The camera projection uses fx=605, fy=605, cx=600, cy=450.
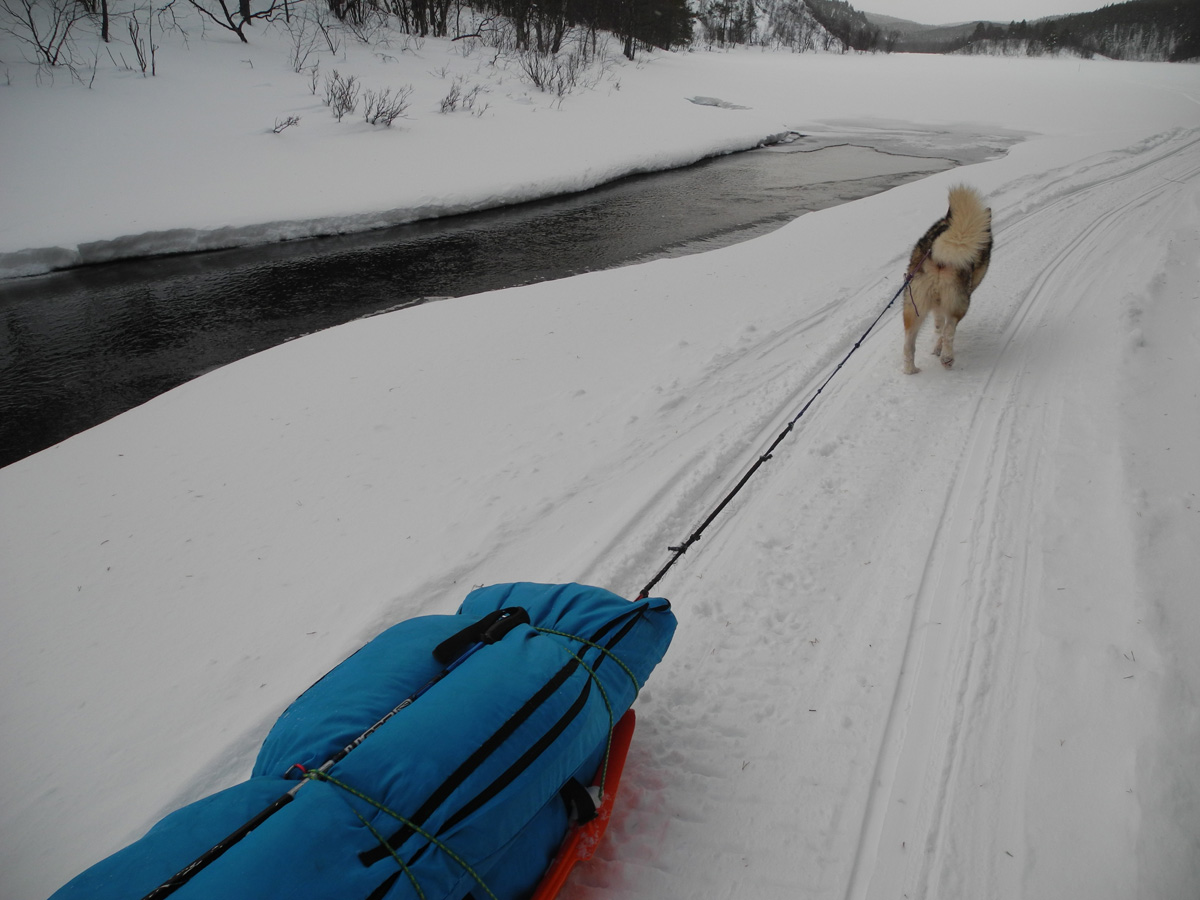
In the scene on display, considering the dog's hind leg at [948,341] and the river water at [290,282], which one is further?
the river water at [290,282]

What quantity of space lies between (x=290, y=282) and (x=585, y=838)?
8.40 m

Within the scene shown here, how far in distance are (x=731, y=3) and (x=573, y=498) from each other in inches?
2596

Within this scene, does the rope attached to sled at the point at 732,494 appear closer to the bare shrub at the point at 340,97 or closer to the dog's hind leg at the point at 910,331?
the dog's hind leg at the point at 910,331

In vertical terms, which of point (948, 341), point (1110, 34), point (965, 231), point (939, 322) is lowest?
point (948, 341)

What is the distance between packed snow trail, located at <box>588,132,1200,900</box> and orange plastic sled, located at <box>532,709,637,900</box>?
215 millimetres

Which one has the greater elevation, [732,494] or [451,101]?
[451,101]

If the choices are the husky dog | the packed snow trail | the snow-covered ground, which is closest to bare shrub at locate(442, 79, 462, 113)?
the snow-covered ground

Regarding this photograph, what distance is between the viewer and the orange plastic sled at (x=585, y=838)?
148 cm

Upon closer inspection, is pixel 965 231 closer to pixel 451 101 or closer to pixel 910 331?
pixel 910 331

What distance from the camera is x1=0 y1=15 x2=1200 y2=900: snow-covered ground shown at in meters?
1.81

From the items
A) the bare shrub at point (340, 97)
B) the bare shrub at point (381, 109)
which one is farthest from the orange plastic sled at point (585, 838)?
the bare shrub at point (340, 97)

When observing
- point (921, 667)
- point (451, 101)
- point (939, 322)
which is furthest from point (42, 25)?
point (921, 667)

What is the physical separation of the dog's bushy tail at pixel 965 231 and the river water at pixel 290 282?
4788mm

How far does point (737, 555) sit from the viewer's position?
280cm
